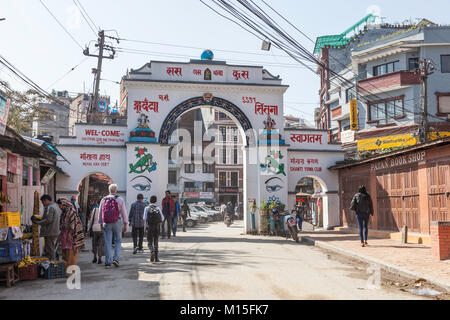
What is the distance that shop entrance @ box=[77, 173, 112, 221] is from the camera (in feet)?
70.5

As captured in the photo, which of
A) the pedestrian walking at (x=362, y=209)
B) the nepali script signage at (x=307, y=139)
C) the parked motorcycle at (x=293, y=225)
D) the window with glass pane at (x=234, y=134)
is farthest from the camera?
the window with glass pane at (x=234, y=134)

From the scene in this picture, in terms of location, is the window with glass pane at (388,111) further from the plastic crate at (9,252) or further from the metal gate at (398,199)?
the plastic crate at (9,252)

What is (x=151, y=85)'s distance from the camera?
20344mm

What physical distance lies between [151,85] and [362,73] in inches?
846

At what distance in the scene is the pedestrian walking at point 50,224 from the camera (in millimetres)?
9578

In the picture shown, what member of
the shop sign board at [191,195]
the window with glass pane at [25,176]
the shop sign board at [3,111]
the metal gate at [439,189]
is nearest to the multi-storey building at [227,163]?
the shop sign board at [191,195]

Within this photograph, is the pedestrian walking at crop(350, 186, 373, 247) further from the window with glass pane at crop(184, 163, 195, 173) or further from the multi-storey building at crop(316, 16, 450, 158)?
the window with glass pane at crop(184, 163, 195, 173)

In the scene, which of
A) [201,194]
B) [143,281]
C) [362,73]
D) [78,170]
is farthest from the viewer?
[201,194]

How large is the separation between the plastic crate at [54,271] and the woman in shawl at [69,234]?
0.77 meters

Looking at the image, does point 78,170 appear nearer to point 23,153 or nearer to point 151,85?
point 151,85

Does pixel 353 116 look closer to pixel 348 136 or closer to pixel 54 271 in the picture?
pixel 348 136

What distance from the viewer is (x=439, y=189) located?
13.4 meters

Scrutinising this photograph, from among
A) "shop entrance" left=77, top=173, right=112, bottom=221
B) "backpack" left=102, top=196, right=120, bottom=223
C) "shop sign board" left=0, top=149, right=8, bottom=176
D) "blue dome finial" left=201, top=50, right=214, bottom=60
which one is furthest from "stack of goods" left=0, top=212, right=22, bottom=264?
"blue dome finial" left=201, top=50, right=214, bottom=60
